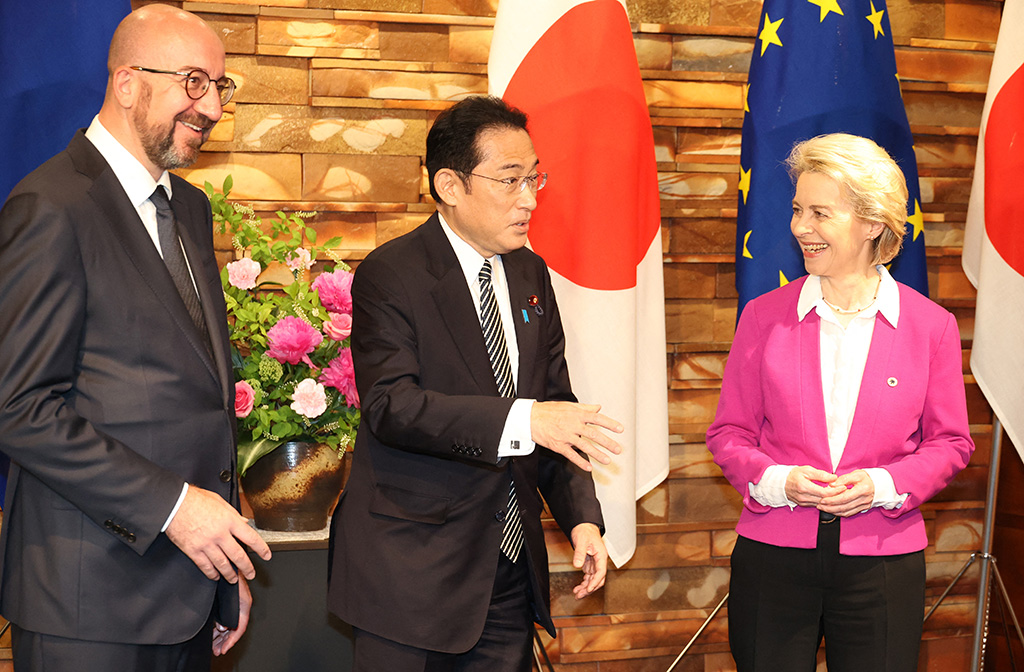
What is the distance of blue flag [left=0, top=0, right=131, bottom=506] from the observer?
243cm

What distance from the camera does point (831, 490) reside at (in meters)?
1.90

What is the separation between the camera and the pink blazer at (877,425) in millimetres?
2002

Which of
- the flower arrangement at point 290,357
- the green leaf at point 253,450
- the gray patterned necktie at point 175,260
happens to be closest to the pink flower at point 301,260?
the flower arrangement at point 290,357

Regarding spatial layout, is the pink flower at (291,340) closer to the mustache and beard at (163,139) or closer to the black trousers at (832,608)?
the mustache and beard at (163,139)

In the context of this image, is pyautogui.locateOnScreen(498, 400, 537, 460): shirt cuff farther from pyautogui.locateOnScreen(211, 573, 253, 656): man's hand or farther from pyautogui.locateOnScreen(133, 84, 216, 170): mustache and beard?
pyautogui.locateOnScreen(133, 84, 216, 170): mustache and beard

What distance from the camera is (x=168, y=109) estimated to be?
5.32ft

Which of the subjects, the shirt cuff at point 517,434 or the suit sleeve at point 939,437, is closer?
the shirt cuff at point 517,434

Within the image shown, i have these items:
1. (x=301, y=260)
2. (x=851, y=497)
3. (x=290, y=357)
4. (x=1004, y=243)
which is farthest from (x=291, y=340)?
(x=1004, y=243)

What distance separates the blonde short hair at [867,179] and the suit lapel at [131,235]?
1399 millimetres

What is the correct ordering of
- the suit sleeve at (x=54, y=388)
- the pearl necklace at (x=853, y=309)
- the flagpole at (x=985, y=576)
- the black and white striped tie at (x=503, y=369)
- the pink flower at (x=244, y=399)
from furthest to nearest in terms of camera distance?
the flagpole at (x=985, y=576)
the pink flower at (x=244, y=399)
the pearl necklace at (x=853, y=309)
the black and white striped tie at (x=503, y=369)
the suit sleeve at (x=54, y=388)

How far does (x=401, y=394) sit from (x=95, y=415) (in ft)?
1.68

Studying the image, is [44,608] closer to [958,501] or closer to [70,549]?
[70,549]

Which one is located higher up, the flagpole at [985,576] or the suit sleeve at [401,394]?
the suit sleeve at [401,394]

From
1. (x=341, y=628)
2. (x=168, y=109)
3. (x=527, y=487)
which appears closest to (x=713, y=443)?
(x=527, y=487)
